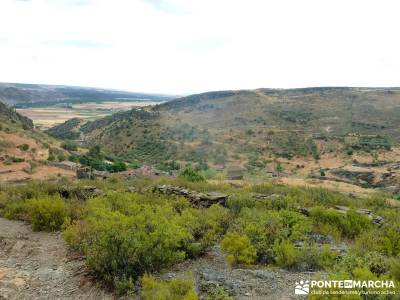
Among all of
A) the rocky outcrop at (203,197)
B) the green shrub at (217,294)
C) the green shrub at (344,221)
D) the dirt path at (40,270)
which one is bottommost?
the dirt path at (40,270)

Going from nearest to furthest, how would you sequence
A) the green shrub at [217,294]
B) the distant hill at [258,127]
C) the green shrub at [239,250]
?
1. the green shrub at [217,294]
2. the green shrub at [239,250]
3. the distant hill at [258,127]

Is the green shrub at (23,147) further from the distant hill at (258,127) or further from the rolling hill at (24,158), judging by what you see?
the distant hill at (258,127)

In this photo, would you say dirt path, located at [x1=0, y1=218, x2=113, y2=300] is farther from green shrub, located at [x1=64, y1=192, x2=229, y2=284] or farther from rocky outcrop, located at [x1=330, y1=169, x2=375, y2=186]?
rocky outcrop, located at [x1=330, y1=169, x2=375, y2=186]

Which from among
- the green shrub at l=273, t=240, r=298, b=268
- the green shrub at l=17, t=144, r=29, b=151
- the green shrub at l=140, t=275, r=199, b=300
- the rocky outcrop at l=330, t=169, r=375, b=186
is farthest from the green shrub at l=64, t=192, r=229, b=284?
Result: the rocky outcrop at l=330, t=169, r=375, b=186

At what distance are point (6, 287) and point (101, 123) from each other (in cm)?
9333

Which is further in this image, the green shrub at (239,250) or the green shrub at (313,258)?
the green shrub at (239,250)

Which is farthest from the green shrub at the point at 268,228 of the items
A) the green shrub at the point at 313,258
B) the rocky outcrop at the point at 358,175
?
the rocky outcrop at the point at 358,175

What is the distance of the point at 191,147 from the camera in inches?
2443

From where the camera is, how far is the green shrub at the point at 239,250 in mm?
9484

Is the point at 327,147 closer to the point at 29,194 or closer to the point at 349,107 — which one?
the point at 349,107

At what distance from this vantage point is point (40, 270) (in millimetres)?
9711

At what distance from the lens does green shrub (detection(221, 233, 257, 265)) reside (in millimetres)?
9484

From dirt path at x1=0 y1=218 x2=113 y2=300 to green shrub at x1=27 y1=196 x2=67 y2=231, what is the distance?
0.32 metres

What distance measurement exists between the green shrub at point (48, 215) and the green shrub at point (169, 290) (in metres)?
6.18
